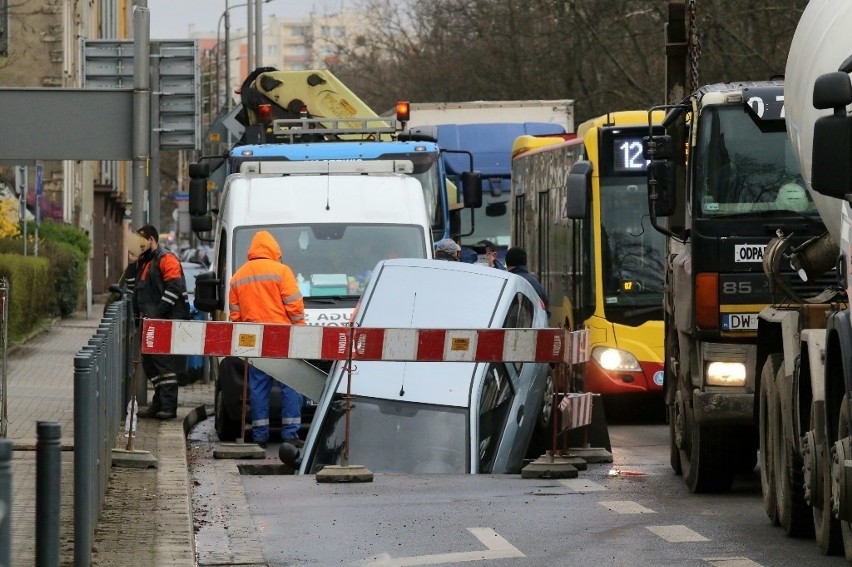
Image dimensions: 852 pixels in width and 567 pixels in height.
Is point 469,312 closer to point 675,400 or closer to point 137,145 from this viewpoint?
point 675,400

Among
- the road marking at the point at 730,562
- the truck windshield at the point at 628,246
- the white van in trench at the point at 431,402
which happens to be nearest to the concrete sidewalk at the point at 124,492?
the white van in trench at the point at 431,402

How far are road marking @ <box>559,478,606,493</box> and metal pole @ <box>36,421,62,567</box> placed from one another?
20.7 feet

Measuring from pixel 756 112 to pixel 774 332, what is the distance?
2.37 meters

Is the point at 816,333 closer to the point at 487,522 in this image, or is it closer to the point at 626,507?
the point at 487,522

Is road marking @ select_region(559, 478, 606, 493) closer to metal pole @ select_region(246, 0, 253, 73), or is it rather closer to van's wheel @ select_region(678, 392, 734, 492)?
van's wheel @ select_region(678, 392, 734, 492)

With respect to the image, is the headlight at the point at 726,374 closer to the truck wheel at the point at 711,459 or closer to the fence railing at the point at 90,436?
the truck wheel at the point at 711,459

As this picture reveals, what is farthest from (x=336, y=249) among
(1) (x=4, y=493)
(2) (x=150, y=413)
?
(1) (x=4, y=493)

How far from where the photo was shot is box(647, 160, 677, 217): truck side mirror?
1293cm

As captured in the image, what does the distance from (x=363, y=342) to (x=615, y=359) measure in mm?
5705

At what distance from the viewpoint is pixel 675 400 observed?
13328 mm

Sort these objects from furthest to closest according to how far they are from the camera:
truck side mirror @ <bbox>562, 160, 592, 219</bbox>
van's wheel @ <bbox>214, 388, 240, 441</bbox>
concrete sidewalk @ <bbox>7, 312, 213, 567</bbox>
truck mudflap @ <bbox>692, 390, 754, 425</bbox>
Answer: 1. van's wheel @ <bbox>214, 388, 240, 441</bbox>
2. truck side mirror @ <bbox>562, 160, 592, 219</bbox>
3. truck mudflap @ <bbox>692, 390, 754, 425</bbox>
4. concrete sidewalk @ <bbox>7, 312, 213, 567</bbox>

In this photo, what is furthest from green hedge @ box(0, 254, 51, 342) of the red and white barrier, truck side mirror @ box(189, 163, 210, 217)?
the red and white barrier

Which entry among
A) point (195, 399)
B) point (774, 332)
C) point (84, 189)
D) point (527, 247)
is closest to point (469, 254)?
point (527, 247)

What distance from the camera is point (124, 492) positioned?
36.1 feet
